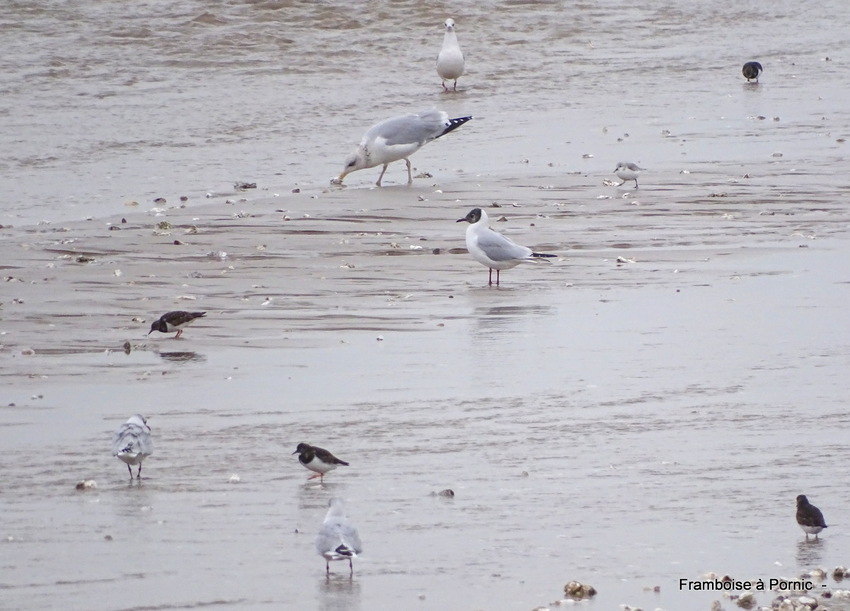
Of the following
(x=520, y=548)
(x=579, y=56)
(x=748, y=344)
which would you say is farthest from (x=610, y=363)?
(x=579, y=56)

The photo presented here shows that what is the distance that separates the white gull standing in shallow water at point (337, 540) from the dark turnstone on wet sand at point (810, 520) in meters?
1.50

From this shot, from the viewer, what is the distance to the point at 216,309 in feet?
30.0

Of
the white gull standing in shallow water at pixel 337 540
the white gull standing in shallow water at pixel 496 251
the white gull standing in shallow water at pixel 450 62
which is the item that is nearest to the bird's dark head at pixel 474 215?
the white gull standing in shallow water at pixel 496 251

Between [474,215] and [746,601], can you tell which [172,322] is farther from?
[746,601]

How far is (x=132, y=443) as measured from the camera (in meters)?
5.87

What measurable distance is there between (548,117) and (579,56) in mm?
5038

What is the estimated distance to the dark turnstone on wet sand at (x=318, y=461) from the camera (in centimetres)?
592

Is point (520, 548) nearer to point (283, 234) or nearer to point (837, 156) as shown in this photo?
point (283, 234)

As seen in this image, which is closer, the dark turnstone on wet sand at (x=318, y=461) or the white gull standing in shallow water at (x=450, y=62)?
the dark turnstone on wet sand at (x=318, y=461)

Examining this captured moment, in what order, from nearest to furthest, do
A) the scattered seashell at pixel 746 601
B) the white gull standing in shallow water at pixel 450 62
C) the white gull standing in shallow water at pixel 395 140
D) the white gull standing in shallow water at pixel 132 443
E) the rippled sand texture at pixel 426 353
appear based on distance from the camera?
the scattered seashell at pixel 746 601 < the rippled sand texture at pixel 426 353 < the white gull standing in shallow water at pixel 132 443 < the white gull standing in shallow water at pixel 395 140 < the white gull standing in shallow water at pixel 450 62

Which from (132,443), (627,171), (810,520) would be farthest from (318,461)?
(627,171)

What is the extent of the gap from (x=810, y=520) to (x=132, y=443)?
8.23 ft

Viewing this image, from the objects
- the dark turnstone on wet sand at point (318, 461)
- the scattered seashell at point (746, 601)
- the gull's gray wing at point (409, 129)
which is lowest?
the scattered seashell at point (746, 601)

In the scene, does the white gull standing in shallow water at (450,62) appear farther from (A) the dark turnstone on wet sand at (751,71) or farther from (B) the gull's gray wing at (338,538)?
(B) the gull's gray wing at (338,538)
